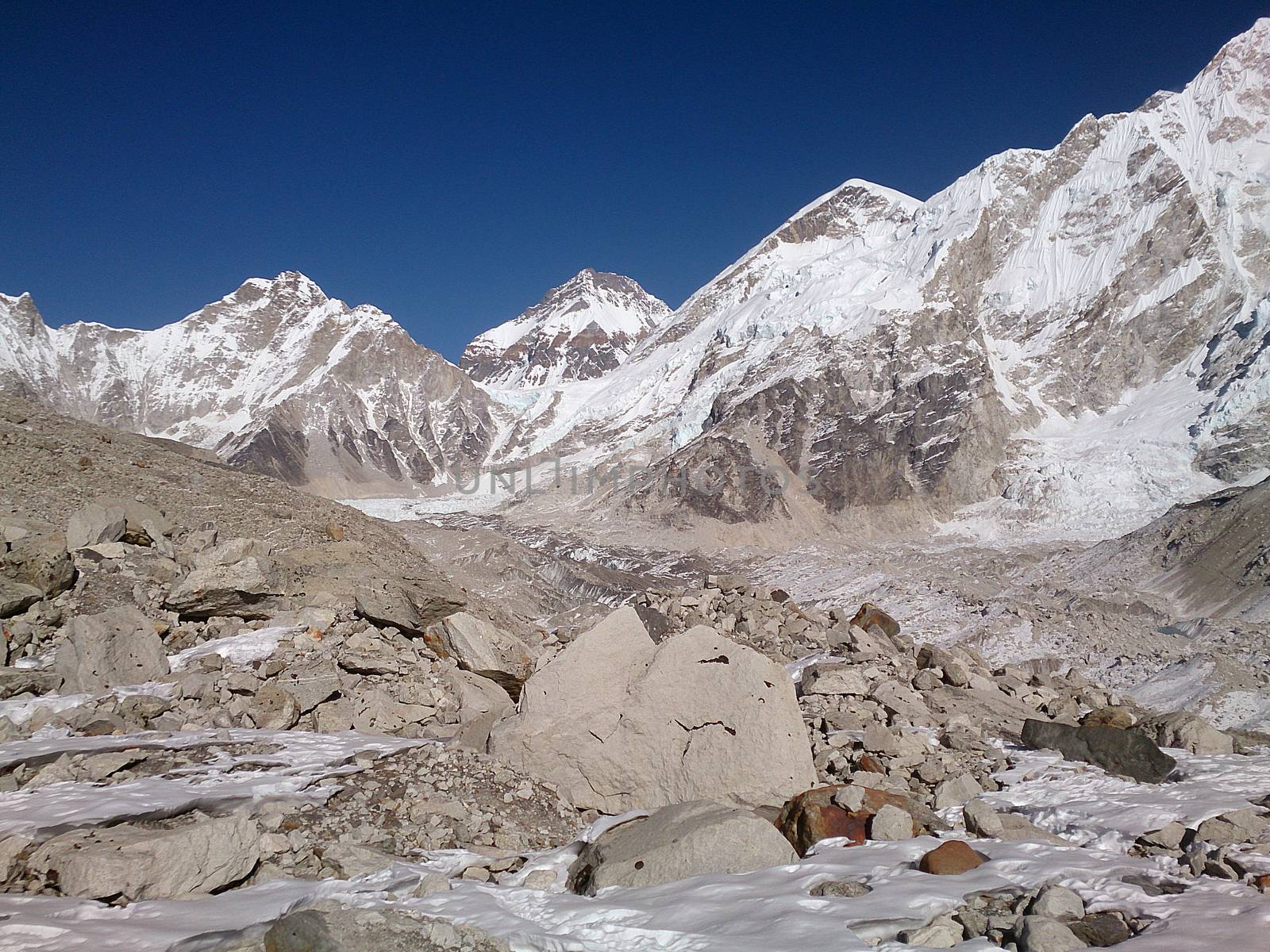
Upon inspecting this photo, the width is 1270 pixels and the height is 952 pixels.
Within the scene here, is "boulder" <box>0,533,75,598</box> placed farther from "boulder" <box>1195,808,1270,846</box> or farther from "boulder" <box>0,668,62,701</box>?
"boulder" <box>1195,808,1270,846</box>

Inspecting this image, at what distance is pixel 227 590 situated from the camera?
919cm

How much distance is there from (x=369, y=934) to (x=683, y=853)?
1947 millimetres

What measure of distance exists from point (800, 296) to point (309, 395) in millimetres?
76909

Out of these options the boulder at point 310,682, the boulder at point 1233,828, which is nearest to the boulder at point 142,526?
the boulder at point 310,682

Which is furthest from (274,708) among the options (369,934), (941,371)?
(941,371)

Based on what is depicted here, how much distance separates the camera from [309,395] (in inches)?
4815

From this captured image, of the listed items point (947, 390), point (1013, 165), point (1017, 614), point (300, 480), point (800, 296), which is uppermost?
point (1013, 165)

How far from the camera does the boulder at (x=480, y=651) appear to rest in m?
9.04

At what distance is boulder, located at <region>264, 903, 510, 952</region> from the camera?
137 inches

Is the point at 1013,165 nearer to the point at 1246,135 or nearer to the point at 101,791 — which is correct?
the point at 1246,135

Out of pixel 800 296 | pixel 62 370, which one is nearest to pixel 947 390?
pixel 800 296

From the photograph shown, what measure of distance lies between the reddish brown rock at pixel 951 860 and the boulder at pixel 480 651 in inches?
207

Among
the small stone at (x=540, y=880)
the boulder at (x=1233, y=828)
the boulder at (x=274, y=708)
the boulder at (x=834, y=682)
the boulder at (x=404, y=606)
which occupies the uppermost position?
the boulder at (x=404, y=606)

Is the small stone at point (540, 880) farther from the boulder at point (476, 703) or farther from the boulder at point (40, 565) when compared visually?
the boulder at point (40, 565)
